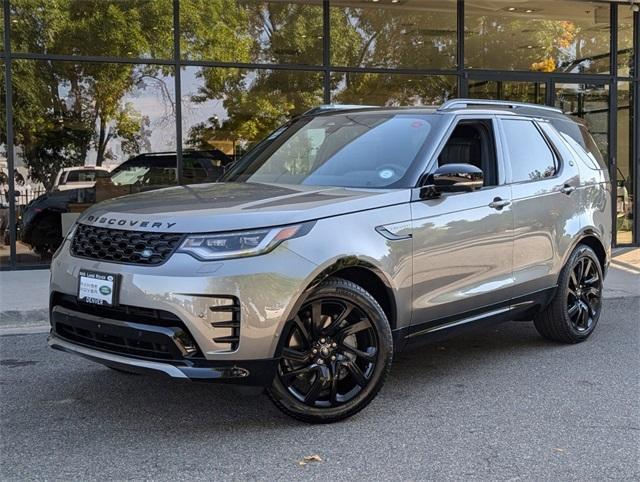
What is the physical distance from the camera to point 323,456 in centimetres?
366

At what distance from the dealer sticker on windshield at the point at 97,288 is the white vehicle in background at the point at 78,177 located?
6.63 metres

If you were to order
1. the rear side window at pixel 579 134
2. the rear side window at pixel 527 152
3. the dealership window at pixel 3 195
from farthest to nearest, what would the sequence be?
the dealership window at pixel 3 195, the rear side window at pixel 579 134, the rear side window at pixel 527 152

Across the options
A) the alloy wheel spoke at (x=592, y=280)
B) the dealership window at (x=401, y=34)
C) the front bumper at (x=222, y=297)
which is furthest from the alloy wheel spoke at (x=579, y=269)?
the dealership window at (x=401, y=34)

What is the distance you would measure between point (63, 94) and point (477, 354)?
279 inches

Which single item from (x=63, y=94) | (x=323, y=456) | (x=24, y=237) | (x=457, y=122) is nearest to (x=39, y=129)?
(x=63, y=94)

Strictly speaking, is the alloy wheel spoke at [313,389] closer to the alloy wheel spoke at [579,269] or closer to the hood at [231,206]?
the hood at [231,206]

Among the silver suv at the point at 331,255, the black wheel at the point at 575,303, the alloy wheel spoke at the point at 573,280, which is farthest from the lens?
the alloy wheel spoke at the point at 573,280

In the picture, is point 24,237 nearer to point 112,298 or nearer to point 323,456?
point 112,298

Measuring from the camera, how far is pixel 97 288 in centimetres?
377

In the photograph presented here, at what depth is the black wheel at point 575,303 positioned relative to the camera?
573 centimetres

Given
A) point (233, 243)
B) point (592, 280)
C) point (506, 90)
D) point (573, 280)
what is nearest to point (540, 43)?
point (506, 90)

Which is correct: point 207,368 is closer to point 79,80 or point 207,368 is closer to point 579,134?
point 579,134

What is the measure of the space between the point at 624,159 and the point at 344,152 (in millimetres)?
8727

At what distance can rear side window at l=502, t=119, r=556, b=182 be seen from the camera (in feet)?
17.8
